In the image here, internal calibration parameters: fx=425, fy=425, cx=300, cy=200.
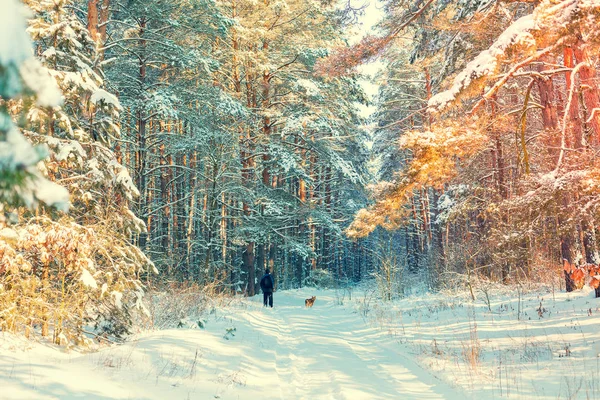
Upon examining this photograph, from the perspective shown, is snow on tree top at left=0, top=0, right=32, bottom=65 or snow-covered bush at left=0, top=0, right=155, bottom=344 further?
snow-covered bush at left=0, top=0, right=155, bottom=344

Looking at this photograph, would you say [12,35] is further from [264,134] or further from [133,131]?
[133,131]

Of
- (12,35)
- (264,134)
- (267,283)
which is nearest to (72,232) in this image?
(12,35)

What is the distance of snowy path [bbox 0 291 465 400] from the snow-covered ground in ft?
0.05

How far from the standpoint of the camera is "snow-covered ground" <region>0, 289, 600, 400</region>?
4.58 metres

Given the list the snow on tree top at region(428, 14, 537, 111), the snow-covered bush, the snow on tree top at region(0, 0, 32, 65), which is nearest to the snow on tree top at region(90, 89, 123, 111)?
the snow-covered bush

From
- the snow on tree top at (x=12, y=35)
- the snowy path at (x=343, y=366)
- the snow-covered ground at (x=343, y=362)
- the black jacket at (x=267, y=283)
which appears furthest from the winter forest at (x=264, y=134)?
the black jacket at (x=267, y=283)

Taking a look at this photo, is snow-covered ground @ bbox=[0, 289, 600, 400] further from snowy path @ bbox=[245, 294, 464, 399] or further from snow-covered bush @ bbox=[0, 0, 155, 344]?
snow-covered bush @ bbox=[0, 0, 155, 344]

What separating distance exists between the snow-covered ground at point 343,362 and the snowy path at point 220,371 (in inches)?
0.6

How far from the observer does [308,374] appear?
20.1ft

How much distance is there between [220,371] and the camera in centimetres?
593

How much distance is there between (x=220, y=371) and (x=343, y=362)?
2.03m

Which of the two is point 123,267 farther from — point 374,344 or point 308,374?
point 374,344

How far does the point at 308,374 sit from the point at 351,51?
701 centimetres

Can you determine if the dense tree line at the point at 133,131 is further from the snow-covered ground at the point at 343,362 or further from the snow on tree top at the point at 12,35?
the snow-covered ground at the point at 343,362
